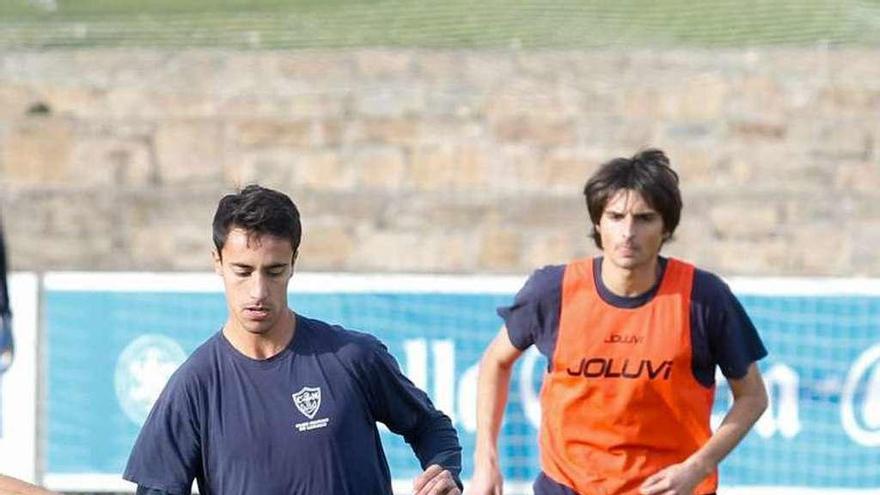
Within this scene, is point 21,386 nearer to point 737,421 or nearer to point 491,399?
point 491,399

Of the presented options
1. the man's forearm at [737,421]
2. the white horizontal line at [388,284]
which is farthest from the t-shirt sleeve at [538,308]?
the white horizontal line at [388,284]

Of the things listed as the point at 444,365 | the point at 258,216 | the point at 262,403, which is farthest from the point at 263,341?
the point at 444,365

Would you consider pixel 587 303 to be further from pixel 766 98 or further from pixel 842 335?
pixel 766 98

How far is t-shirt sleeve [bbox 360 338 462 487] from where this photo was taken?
4.59 metres

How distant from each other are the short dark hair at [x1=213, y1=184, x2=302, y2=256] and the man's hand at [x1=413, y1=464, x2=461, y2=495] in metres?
0.64

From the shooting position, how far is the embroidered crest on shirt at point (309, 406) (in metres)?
4.44

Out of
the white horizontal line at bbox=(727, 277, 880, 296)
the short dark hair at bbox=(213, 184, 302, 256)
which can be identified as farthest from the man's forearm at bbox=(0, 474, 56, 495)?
the white horizontal line at bbox=(727, 277, 880, 296)

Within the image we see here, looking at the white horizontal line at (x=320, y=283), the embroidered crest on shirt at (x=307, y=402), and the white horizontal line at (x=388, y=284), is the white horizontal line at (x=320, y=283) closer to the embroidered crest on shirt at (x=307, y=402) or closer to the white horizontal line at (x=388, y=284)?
the white horizontal line at (x=388, y=284)

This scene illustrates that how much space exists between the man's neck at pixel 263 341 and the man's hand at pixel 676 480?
1.78m

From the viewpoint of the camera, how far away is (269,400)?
4461 millimetres

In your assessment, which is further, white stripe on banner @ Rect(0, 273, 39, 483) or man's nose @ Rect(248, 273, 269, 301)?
white stripe on banner @ Rect(0, 273, 39, 483)

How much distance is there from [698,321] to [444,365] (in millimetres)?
3298

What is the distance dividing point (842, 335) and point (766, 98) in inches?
140

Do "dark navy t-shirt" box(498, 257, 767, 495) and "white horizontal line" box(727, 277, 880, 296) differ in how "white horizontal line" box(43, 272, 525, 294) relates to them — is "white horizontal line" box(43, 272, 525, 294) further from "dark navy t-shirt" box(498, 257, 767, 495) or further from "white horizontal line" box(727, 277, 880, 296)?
"dark navy t-shirt" box(498, 257, 767, 495)
